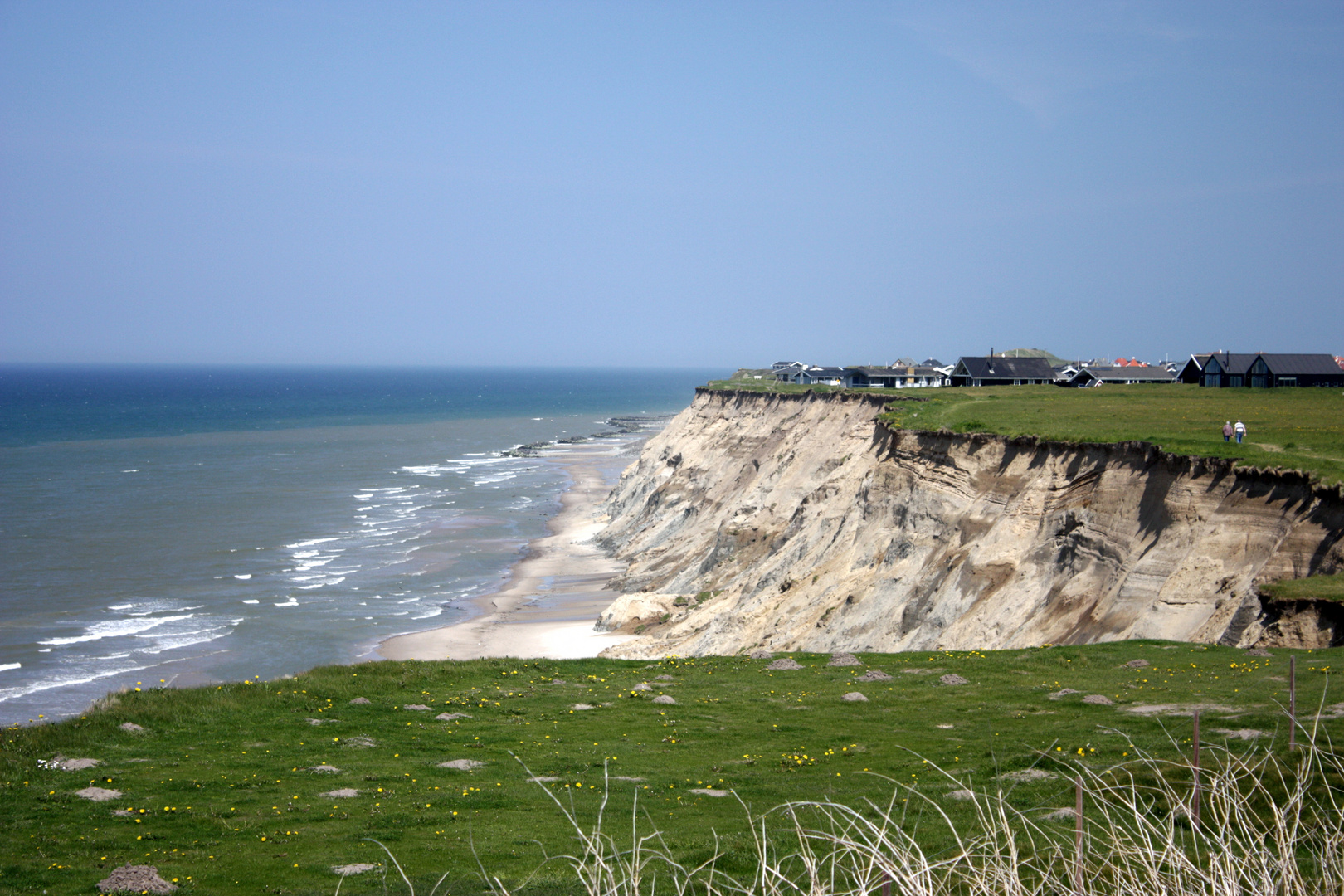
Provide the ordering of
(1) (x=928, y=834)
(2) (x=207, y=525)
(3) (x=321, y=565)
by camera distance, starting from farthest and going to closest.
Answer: (2) (x=207, y=525)
(3) (x=321, y=565)
(1) (x=928, y=834)

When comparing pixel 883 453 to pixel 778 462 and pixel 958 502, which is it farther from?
pixel 778 462

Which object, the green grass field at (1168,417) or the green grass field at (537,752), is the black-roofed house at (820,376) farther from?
the green grass field at (537,752)

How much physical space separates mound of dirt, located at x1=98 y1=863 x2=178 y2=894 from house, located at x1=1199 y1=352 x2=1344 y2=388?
7196 centimetres

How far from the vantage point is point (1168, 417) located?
42094mm

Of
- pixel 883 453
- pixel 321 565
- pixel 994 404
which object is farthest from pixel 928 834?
pixel 321 565

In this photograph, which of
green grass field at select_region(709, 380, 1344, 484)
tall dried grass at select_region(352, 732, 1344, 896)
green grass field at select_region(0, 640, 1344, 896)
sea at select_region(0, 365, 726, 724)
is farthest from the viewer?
sea at select_region(0, 365, 726, 724)

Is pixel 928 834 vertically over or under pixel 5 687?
over

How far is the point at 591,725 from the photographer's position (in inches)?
747

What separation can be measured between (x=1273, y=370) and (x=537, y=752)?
67.2 metres

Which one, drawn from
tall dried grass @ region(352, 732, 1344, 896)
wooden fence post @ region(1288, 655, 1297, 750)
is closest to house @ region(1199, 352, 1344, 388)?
wooden fence post @ region(1288, 655, 1297, 750)

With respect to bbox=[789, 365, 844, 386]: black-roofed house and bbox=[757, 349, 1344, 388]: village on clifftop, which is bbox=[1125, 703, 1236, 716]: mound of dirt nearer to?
bbox=[757, 349, 1344, 388]: village on clifftop

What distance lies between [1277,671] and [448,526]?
6564 cm

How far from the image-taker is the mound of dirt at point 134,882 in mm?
11023

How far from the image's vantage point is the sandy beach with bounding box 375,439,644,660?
140ft
